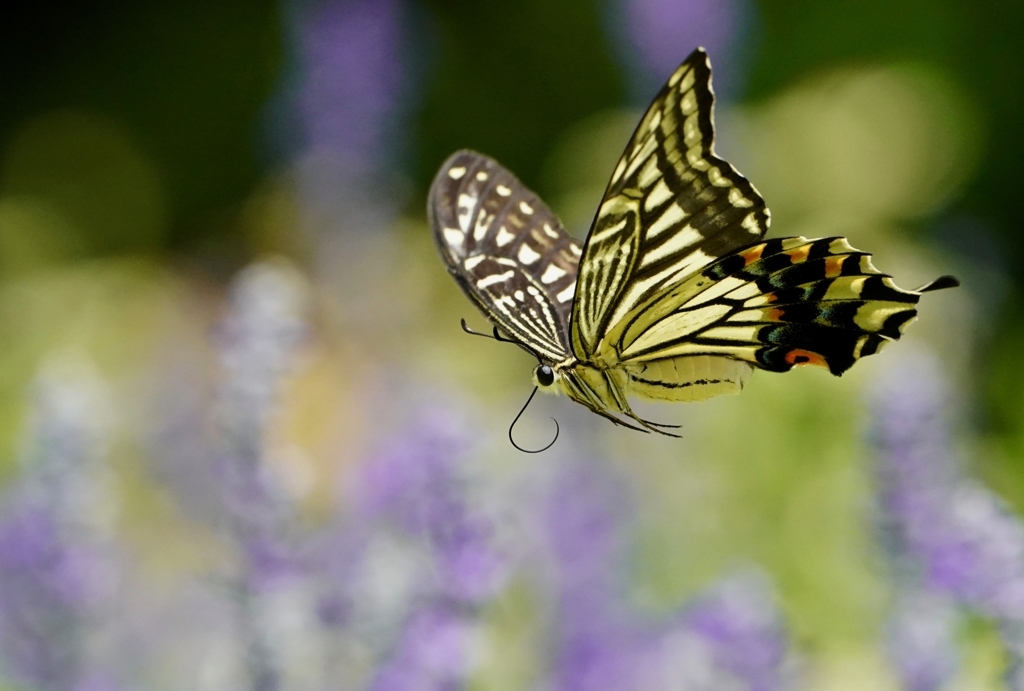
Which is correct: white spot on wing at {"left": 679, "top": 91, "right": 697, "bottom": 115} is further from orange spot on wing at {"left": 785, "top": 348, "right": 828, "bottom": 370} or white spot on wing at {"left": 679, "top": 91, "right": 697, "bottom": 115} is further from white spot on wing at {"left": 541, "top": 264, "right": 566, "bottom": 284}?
white spot on wing at {"left": 541, "top": 264, "right": 566, "bottom": 284}

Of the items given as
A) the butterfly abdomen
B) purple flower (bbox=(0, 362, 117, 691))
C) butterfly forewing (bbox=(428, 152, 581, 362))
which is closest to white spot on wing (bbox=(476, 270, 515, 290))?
butterfly forewing (bbox=(428, 152, 581, 362))

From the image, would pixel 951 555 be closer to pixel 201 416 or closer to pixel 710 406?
pixel 710 406

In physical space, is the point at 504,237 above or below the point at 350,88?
below

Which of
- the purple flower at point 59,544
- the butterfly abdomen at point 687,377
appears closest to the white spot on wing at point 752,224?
the butterfly abdomen at point 687,377

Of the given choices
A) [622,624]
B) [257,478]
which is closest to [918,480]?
[622,624]

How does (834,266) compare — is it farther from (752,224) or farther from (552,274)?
(552,274)
